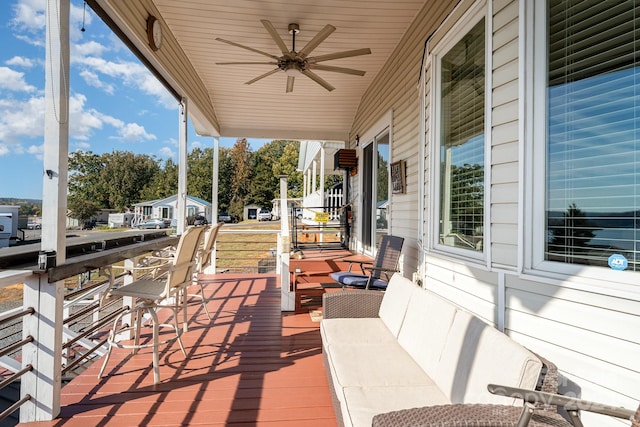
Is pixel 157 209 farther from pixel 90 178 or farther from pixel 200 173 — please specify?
pixel 200 173

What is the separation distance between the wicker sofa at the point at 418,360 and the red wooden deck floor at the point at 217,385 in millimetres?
401

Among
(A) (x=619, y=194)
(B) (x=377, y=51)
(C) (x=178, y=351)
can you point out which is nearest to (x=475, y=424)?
(A) (x=619, y=194)

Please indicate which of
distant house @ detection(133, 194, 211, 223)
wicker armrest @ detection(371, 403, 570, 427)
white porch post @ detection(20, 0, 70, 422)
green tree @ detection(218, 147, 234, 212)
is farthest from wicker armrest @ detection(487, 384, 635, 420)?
green tree @ detection(218, 147, 234, 212)

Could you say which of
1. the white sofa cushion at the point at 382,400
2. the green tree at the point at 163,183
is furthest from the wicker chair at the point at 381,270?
the green tree at the point at 163,183

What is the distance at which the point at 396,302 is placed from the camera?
8.64 feet

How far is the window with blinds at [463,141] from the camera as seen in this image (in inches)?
92.7

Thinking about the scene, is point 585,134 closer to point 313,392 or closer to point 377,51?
point 313,392

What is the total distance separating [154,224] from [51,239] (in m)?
3.44

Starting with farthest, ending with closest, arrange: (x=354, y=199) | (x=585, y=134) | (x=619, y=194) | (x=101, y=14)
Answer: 1. (x=354, y=199)
2. (x=101, y=14)
3. (x=585, y=134)
4. (x=619, y=194)

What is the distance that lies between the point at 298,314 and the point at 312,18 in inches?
134

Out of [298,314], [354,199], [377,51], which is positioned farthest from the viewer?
[354,199]

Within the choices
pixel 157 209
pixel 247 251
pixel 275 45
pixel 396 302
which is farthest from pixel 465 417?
pixel 247 251

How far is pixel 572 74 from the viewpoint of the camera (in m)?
1.58

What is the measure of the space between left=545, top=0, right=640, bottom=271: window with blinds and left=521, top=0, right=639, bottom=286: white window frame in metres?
0.03
